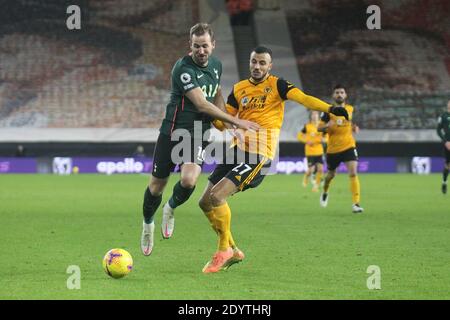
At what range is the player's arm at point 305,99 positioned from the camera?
27.1 feet

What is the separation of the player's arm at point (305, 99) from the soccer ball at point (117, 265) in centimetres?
236

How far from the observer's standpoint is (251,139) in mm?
8789

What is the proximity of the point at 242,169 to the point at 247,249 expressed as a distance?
1689 mm

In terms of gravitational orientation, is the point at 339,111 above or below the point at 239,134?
above

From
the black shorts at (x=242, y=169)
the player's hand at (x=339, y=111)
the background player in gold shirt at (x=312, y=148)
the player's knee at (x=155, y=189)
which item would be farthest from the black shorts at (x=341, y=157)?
the background player in gold shirt at (x=312, y=148)

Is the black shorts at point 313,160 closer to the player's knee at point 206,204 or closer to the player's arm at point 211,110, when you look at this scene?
the player's knee at point 206,204

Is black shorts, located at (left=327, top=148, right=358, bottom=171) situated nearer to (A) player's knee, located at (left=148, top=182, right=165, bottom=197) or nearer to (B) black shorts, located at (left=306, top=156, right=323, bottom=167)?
(A) player's knee, located at (left=148, top=182, right=165, bottom=197)

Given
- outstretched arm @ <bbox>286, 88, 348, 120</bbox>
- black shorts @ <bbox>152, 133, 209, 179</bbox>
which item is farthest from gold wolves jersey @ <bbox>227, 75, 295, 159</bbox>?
black shorts @ <bbox>152, 133, 209, 179</bbox>

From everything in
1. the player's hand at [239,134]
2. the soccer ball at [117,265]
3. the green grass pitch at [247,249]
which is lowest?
the green grass pitch at [247,249]

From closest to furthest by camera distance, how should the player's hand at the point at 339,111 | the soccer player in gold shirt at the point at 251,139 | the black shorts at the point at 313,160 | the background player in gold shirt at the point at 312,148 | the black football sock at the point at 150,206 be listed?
the player's hand at the point at 339,111 → the soccer player in gold shirt at the point at 251,139 → the black football sock at the point at 150,206 → the black shorts at the point at 313,160 → the background player in gold shirt at the point at 312,148

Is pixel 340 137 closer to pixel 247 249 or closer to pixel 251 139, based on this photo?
pixel 247 249

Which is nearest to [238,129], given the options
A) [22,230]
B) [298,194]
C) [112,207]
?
[22,230]

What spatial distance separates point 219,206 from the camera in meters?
8.36

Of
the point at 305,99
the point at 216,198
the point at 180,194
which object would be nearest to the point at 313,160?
the point at 180,194
